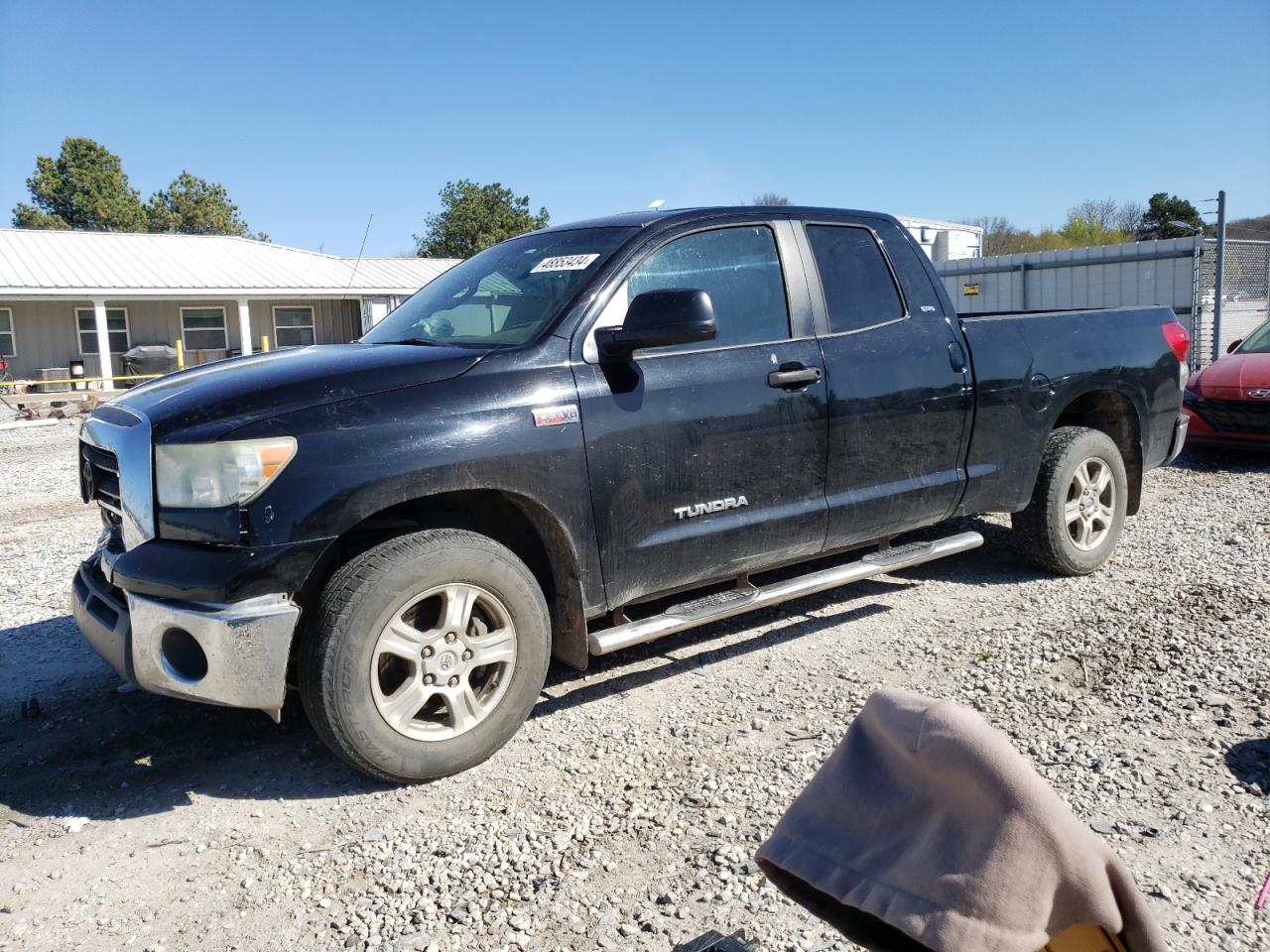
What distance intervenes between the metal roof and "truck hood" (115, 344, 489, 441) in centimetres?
2262

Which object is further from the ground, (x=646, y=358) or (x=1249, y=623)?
(x=646, y=358)

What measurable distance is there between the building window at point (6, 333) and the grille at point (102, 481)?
92.6ft

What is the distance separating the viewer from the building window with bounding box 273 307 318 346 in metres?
32.3

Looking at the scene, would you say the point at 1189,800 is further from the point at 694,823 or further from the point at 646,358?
the point at 646,358

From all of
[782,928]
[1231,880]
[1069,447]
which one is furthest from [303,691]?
[1069,447]

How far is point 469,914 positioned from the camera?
2.68 metres

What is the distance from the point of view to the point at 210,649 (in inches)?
120

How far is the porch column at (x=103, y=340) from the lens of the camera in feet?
89.8

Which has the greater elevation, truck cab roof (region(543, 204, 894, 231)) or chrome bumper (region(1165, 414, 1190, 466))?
truck cab roof (region(543, 204, 894, 231))

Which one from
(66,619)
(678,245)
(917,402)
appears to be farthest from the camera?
(66,619)

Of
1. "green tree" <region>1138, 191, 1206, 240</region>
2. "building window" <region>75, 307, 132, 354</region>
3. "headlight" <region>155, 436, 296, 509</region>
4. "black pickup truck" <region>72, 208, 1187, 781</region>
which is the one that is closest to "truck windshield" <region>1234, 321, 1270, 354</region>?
"black pickup truck" <region>72, 208, 1187, 781</region>

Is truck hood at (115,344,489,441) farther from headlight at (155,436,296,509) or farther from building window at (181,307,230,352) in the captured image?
building window at (181,307,230,352)

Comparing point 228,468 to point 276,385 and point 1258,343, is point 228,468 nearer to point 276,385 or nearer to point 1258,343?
point 276,385

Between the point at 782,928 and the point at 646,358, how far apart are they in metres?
2.10
